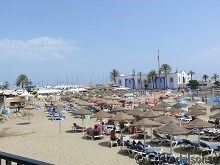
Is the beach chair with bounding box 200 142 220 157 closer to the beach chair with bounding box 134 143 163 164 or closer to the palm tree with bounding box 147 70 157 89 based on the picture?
the beach chair with bounding box 134 143 163 164

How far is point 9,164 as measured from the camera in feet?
8.92

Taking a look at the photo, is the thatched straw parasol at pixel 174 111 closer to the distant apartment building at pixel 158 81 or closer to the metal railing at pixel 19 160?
the metal railing at pixel 19 160

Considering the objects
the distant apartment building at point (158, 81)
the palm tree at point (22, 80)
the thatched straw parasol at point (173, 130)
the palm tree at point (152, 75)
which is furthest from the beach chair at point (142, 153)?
the palm tree at point (152, 75)

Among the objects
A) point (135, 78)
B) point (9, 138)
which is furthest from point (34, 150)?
point (135, 78)

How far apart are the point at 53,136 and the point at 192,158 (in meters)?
9.50

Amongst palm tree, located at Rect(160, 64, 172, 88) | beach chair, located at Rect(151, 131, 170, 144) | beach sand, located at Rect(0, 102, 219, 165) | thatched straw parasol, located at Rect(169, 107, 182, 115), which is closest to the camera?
beach sand, located at Rect(0, 102, 219, 165)

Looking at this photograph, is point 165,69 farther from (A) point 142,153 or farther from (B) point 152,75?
(A) point 142,153

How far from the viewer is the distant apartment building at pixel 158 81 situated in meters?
120

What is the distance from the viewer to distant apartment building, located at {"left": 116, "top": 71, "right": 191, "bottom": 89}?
11950cm

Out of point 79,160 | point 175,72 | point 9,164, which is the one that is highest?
point 175,72

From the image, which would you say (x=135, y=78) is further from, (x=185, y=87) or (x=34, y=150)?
(x=34, y=150)

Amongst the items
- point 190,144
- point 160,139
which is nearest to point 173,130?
point 190,144

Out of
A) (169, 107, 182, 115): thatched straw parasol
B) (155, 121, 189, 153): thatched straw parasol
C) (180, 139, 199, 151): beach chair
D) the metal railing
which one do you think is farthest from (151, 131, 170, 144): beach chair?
the metal railing

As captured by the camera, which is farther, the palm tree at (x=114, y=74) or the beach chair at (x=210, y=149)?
the palm tree at (x=114, y=74)
